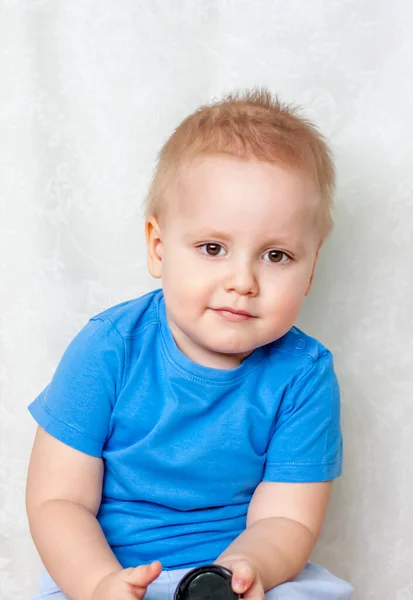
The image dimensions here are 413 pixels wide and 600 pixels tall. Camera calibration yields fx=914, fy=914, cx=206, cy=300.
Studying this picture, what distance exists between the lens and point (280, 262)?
1.21 m

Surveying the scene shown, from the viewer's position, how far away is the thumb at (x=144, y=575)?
105cm

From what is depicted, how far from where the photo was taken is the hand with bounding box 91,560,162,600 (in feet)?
3.46

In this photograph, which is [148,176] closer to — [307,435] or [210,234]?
[210,234]

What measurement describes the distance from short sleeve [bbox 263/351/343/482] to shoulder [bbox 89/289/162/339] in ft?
0.75

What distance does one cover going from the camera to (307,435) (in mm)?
1286

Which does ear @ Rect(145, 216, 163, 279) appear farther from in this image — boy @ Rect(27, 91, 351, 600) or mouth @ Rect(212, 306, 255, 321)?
mouth @ Rect(212, 306, 255, 321)

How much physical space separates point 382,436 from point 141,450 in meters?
0.50

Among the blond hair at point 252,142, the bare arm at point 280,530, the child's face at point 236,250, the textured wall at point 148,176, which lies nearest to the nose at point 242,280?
Result: the child's face at point 236,250

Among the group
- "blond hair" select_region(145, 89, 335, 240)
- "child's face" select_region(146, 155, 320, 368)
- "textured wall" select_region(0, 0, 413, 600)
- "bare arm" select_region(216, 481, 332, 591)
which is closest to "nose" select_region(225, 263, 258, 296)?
"child's face" select_region(146, 155, 320, 368)

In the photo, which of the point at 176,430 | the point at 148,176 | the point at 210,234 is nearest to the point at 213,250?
the point at 210,234

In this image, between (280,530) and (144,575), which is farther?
(280,530)

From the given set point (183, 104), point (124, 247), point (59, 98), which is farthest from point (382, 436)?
point (59, 98)

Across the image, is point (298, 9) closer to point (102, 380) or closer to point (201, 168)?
point (201, 168)

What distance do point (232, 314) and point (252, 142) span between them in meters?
0.22
